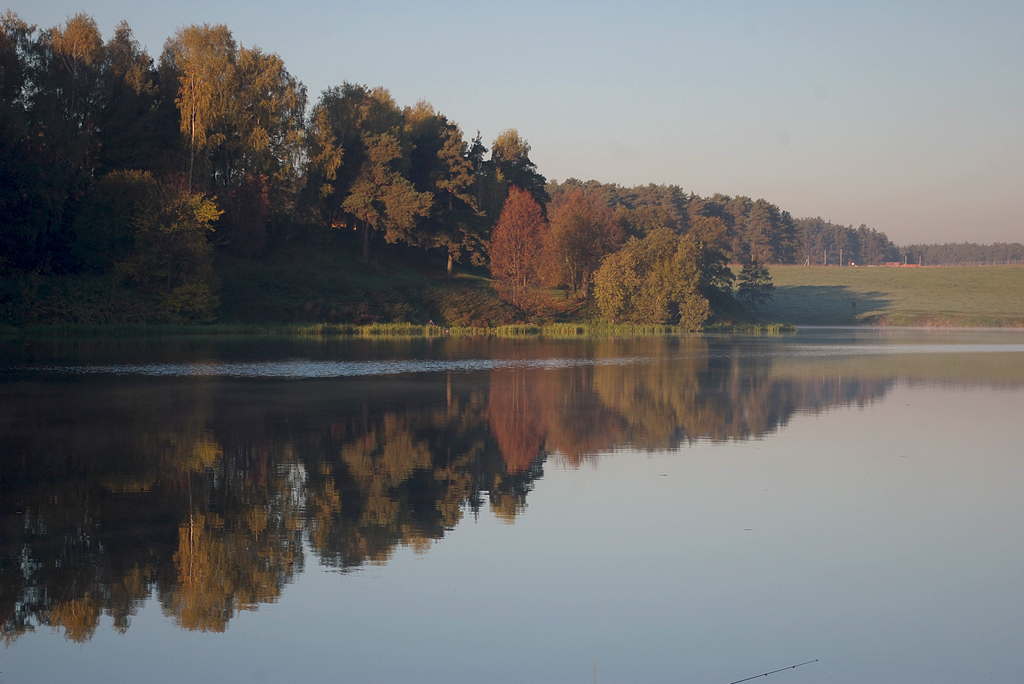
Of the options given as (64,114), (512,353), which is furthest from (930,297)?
(64,114)

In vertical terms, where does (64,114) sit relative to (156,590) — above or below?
above

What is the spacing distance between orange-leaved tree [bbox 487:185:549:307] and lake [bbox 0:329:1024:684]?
44963mm

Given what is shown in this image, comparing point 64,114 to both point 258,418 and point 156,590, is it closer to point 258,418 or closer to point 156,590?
point 258,418

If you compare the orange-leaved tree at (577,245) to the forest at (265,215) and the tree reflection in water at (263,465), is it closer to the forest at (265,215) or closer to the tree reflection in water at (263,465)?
the forest at (265,215)

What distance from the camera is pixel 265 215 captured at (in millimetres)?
60906

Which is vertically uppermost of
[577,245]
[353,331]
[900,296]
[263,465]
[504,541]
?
[577,245]

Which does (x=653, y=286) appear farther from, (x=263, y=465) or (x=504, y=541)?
(x=504, y=541)

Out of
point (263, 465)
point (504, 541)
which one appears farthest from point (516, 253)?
point (504, 541)

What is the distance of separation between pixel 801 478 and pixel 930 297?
316 ft

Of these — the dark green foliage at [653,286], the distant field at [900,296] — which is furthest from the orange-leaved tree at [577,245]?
the distant field at [900,296]

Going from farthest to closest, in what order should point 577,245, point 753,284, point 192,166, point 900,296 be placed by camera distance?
point 900,296
point 753,284
point 577,245
point 192,166

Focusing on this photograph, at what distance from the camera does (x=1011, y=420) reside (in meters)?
18.0

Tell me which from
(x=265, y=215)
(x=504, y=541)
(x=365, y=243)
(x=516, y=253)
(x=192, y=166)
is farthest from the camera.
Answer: (x=365, y=243)

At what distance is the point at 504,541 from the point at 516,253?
56.2 m
